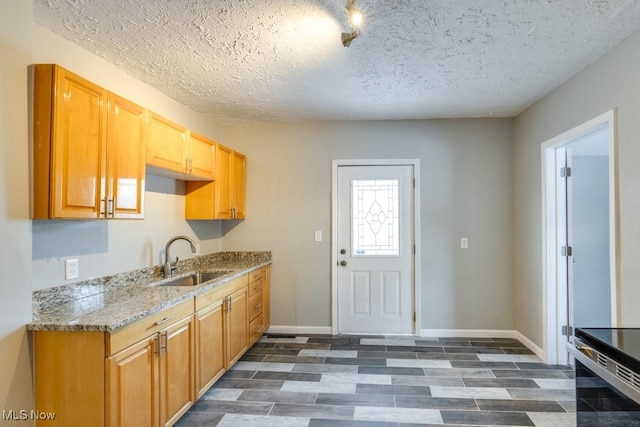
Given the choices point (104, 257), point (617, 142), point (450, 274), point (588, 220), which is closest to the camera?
point (617, 142)

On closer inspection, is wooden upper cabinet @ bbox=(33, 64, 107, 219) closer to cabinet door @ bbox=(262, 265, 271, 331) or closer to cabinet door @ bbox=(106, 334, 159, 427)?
cabinet door @ bbox=(106, 334, 159, 427)

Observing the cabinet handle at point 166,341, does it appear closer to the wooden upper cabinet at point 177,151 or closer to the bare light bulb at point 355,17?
the wooden upper cabinet at point 177,151

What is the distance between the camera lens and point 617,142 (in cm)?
225

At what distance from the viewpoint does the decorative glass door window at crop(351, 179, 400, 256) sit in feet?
13.3

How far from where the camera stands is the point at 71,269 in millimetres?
2178

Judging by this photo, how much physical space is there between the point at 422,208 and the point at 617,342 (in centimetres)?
264

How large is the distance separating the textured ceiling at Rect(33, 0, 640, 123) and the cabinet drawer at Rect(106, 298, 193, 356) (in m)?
1.69

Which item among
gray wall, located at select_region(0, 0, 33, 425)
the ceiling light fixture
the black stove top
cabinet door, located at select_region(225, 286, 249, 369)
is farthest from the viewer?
cabinet door, located at select_region(225, 286, 249, 369)

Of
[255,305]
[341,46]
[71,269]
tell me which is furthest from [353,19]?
[255,305]

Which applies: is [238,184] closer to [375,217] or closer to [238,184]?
[238,184]

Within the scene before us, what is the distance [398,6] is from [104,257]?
2482 millimetres

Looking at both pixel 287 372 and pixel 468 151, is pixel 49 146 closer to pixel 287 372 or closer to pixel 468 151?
pixel 287 372

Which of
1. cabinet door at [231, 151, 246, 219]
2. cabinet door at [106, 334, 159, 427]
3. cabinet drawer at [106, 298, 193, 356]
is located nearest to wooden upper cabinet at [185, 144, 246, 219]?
cabinet door at [231, 151, 246, 219]

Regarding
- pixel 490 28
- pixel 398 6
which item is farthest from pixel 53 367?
pixel 490 28
